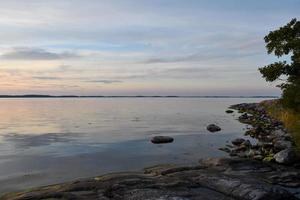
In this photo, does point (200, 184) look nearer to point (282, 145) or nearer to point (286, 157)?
point (286, 157)

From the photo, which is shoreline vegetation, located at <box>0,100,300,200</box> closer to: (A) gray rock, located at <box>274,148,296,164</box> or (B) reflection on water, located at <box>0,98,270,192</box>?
(A) gray rock, located at <box>274,148,296,164</box>

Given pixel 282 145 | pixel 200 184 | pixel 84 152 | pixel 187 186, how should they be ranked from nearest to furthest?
pixel 187 186
pixel 200 184
pixel 282 145
pixel 84 152

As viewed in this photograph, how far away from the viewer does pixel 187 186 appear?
17.0 metres

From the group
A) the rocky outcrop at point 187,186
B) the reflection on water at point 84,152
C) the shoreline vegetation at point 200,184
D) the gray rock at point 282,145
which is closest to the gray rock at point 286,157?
the shoreline vegetation at point 200,184

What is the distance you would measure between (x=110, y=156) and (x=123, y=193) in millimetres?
13915

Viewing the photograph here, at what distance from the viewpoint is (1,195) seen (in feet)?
60.1

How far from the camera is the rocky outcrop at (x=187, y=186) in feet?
50.9

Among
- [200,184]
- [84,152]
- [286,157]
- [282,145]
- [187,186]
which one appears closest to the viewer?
[187,186]

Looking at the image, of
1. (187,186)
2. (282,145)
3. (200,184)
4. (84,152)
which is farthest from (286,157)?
(84,152)

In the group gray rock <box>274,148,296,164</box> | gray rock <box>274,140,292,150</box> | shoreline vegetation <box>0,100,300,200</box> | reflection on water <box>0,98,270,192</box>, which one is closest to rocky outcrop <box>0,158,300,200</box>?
shoreline vegetation <box>0,100,300,200</box>

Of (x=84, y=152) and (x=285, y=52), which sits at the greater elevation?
(x=285, y=52)

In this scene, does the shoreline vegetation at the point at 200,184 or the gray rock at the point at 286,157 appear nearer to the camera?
the shoreline vegetation at the point at 200,184

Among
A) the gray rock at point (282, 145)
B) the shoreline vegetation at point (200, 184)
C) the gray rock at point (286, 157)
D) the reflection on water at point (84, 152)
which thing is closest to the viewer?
the shoreline vegetation at point (200, 184)

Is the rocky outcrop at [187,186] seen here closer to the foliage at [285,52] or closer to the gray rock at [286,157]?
the gray rock at [286,157]
